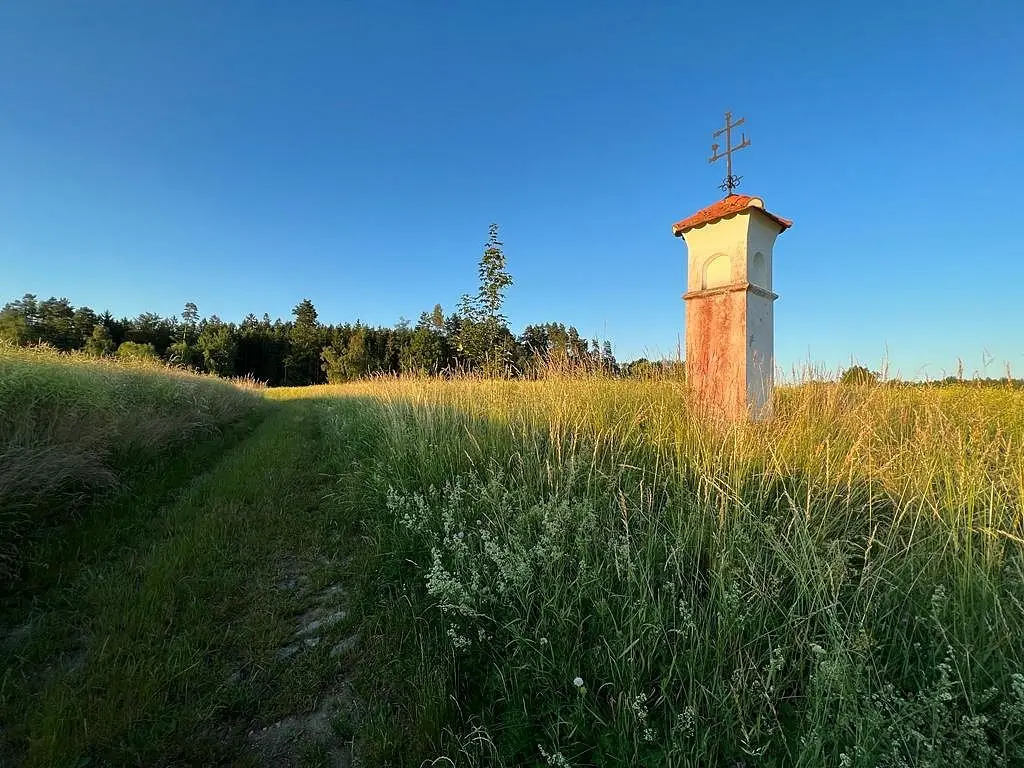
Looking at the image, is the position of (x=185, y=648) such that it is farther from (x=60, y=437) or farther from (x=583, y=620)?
(x=60, y=437)

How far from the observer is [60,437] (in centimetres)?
461

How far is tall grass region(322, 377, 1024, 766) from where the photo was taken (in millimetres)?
1410

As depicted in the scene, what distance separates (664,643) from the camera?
1729 millimetres

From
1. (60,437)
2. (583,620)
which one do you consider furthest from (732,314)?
(60,437)

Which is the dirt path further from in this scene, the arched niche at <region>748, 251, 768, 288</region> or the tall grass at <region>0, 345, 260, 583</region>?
the arched niche at <region>748, 251, 768, 288</region>

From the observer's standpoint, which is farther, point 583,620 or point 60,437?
point 60,437

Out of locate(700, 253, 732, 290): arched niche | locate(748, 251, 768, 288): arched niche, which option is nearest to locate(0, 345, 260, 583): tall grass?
locate(700, 253, 732, 290): arched niche

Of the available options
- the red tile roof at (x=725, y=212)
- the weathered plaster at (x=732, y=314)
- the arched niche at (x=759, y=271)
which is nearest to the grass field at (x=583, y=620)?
the weathered plaster at (x=732, y=314)

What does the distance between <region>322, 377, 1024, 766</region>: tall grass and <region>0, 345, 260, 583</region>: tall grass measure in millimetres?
3149

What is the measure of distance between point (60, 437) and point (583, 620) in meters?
6.02

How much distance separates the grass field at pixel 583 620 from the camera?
1.49 metres

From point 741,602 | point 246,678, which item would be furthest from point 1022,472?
point 246,678

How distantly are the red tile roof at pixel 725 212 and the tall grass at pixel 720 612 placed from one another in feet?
6.89

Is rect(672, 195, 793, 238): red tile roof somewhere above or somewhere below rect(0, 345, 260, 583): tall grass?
above
